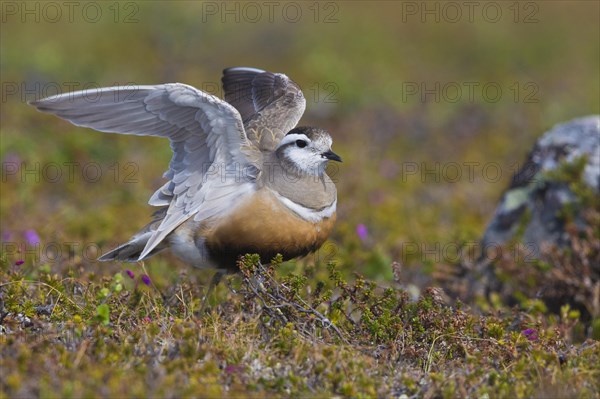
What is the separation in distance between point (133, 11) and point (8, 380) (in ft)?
46.1

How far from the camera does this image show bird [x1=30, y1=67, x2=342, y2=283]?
651 centimetres

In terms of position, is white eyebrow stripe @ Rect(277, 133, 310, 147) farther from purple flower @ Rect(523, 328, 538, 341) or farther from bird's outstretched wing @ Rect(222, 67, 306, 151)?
purple flower @ Rect(523, 328, 538, 341)

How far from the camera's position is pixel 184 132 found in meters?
6.76

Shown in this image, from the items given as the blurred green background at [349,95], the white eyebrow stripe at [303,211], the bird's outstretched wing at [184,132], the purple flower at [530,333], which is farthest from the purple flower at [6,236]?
the purple flower at [530,333]

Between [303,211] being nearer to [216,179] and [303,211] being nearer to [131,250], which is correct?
[216,179]

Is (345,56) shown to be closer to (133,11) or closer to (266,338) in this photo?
Result: (133,11)

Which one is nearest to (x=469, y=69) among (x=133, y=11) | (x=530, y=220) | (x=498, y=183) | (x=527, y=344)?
(x=498, y=183)

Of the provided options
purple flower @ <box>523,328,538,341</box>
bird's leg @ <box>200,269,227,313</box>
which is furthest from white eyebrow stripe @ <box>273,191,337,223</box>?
purple flower @ <box>523,328,538,341</box>

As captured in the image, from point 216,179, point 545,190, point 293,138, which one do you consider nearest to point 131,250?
point 216,179

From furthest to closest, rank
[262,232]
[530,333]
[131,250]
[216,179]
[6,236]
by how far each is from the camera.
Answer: [6,236] < [131,250] < [216,179] < [262,232] < [530,333]

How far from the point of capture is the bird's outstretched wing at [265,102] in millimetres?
7672

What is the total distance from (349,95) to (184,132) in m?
7.77

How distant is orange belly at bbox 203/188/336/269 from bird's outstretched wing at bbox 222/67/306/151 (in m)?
0.84

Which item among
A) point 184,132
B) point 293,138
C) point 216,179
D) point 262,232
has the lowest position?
point 262,232
